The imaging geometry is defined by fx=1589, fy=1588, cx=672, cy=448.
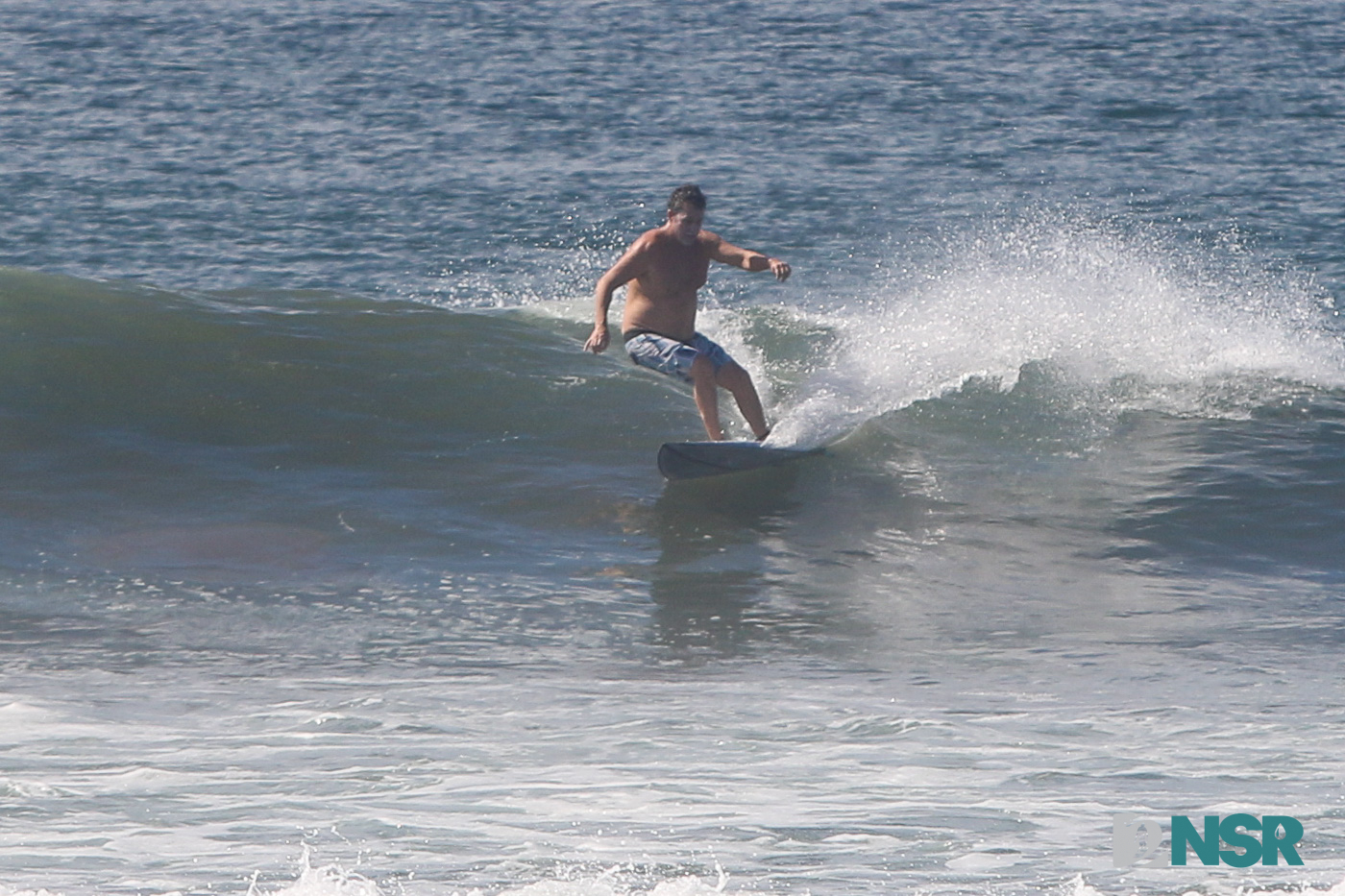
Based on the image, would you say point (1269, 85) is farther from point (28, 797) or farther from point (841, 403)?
point (28, 797)

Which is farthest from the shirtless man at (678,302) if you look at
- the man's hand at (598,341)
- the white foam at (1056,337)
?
the white foam at (1056,337)

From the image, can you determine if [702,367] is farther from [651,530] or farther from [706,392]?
[651,530]

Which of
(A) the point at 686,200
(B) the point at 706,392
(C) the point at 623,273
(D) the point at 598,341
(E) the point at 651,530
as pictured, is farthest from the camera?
(B) the point at 706,392

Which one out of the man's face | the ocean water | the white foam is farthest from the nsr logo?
the white foam

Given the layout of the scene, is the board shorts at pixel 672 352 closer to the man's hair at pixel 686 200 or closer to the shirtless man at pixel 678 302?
the shirtless man at pixel 678 302

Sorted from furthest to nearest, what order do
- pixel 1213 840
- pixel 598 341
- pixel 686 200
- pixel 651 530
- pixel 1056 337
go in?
pixel 1056 337
pixel 686 200
pixel 598 341
pixel 651 530
pixel 1213 840

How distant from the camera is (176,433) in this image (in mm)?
9766

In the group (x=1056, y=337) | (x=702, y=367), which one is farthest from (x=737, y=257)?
(x=1056, y=337)

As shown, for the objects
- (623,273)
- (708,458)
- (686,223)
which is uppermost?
(686,223)

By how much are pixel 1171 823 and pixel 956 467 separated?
5138 mm

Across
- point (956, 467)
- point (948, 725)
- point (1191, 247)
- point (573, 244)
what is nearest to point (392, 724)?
point (948, 725)

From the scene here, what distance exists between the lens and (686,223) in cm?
920

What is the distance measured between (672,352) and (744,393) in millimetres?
519

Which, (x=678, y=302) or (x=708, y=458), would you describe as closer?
(x=708, y=458)
